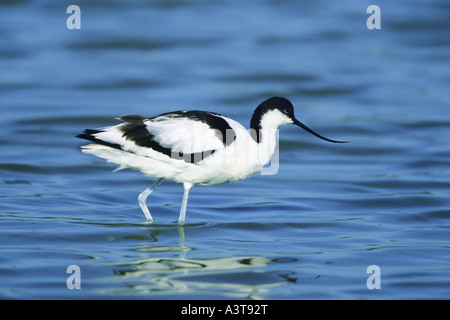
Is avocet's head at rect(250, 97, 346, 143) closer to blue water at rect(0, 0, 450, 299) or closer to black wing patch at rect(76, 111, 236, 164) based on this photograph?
black wing patch at rect(76, 111, 236, 164)

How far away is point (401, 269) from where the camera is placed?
763 cm

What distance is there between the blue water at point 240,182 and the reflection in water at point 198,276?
0.02 meters

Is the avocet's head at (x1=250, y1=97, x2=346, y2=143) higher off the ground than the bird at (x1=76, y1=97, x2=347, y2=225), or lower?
higher

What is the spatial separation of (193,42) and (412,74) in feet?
17.0

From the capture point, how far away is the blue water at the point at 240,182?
734 cm

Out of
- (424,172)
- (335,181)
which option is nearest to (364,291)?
(335,181)

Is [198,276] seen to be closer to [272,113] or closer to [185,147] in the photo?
[185,147]

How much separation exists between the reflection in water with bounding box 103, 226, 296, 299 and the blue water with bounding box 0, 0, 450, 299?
2cm

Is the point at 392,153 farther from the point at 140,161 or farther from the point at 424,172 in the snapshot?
the point at 140,161

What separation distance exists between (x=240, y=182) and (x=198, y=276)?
4133 mm

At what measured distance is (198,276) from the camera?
23.4ft

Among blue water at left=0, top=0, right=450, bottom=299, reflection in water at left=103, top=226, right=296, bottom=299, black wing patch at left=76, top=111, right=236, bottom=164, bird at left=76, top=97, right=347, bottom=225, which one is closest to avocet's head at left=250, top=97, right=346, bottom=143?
bird at left=76, top=97, right=347, bottom=225

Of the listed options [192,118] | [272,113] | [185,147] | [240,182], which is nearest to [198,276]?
[185,147]

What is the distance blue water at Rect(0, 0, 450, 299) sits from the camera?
24.1 feet
